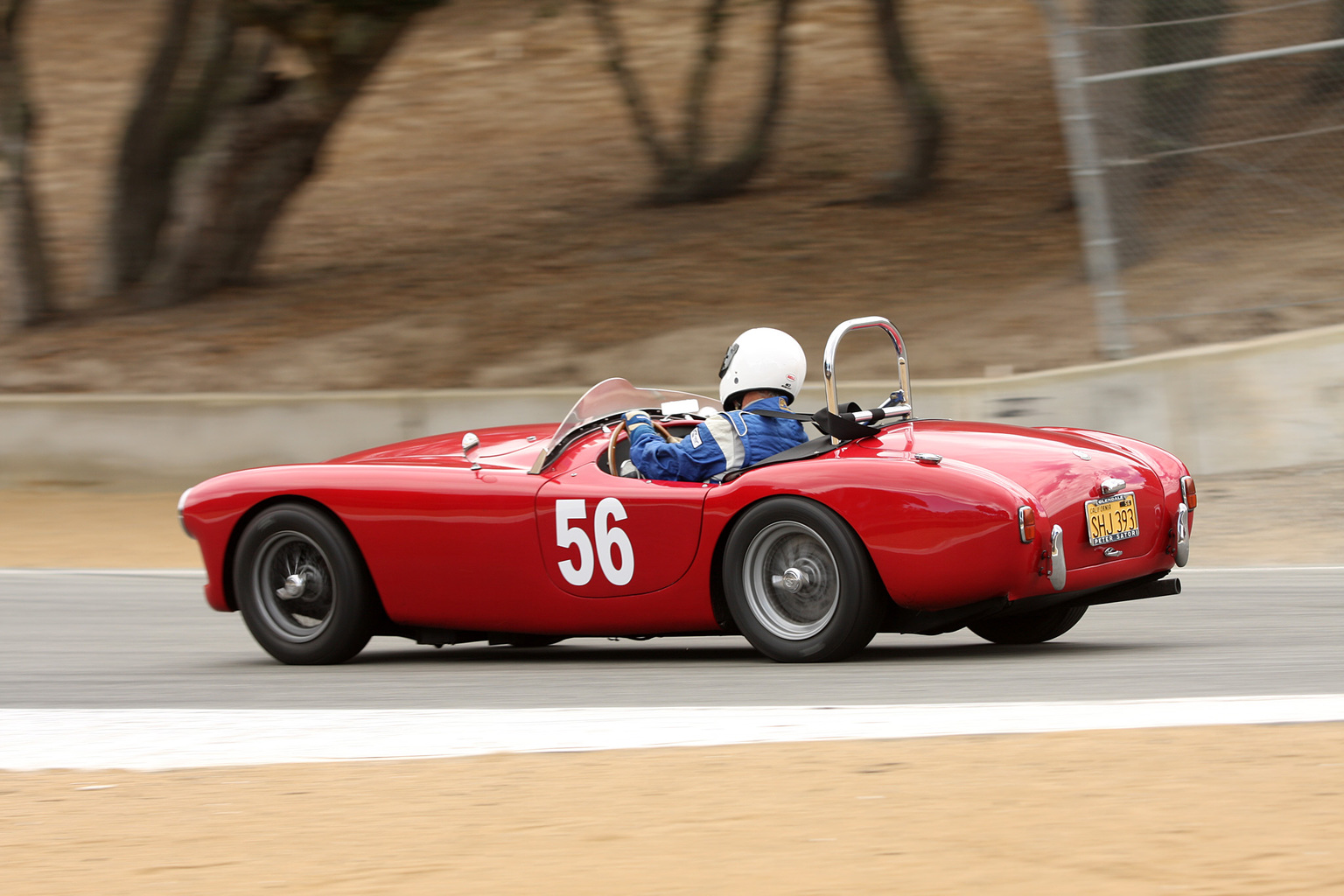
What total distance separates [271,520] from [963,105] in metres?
17.0

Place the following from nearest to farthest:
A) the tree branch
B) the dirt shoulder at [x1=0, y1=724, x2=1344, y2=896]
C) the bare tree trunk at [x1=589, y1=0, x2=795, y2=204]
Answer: the dirt shoulder at [x1=0, y1=724, x2=1344, y2=896]
the tree branch
the bare tree trunk at [x1=589, y1=0, x2=795, y2=204]

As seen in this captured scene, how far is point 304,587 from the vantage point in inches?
305

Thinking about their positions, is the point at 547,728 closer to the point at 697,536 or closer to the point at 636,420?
the point at 697,536

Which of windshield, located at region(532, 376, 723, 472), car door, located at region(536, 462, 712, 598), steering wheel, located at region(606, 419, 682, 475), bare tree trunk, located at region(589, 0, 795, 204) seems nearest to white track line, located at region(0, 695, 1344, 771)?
car door, located at region(536, 462, 712, 598)

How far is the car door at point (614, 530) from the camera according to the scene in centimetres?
692

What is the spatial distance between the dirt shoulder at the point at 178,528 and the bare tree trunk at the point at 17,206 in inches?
149

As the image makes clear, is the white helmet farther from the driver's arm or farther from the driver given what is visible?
the driver's arm

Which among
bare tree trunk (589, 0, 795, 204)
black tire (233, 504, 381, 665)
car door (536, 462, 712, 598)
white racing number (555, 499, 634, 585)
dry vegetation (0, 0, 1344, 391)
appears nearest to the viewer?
car door (536, 462, 712, 598)

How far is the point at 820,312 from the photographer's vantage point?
1697 cm

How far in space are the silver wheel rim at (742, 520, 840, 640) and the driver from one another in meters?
0.39

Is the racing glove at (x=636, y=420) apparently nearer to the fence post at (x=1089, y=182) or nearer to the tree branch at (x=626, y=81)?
the fence post at (x=1089, y=182)

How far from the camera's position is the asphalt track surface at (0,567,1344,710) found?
20.6 feet

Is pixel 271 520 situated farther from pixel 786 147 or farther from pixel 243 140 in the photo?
pixel 786 147

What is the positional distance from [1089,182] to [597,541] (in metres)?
7.30
